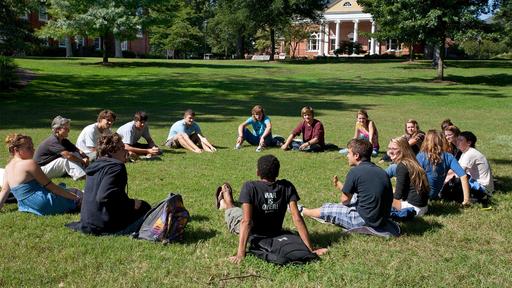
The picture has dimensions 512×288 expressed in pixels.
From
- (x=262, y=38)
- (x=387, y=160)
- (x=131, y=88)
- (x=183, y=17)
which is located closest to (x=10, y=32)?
(x=131, y=88)

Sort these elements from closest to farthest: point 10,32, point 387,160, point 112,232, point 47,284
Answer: point 47,284
point 112,232
point 387,160
point 10,32

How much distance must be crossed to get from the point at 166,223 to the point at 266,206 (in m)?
1.14

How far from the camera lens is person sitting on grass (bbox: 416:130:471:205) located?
23.3 feet

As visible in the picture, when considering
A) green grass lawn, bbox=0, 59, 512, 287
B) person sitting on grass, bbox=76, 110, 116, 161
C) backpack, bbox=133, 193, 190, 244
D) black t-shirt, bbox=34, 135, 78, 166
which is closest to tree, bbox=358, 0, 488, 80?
green grass lawn, bbox=0, 59, 512, 287

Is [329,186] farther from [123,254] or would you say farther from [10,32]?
[10,32]

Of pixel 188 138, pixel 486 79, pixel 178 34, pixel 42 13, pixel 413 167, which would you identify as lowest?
pixel 188 138

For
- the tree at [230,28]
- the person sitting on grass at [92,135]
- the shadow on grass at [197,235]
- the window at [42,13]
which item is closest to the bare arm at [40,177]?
the shadow on grass at [197,235]

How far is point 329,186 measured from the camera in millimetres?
8789

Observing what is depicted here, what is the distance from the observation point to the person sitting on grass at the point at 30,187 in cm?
644

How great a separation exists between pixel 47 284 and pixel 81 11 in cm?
3888

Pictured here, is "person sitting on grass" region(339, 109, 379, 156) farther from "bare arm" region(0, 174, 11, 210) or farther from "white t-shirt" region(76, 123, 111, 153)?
"bare arm" region(0, 174, 11, 210)

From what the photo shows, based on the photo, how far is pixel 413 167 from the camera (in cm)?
665

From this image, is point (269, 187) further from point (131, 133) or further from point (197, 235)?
point (131, 133)

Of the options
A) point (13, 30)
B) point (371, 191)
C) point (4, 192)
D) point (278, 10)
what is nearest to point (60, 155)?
point (4, 192)
